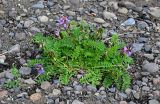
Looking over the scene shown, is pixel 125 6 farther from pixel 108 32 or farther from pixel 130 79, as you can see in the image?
pixel 130 79

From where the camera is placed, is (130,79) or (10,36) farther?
(10,36)

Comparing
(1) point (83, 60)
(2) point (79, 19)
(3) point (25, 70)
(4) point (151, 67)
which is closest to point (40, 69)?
(3) point (25, 70)

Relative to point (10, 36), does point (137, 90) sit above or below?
below

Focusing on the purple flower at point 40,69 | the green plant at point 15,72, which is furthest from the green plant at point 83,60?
the green plant at point 15,72

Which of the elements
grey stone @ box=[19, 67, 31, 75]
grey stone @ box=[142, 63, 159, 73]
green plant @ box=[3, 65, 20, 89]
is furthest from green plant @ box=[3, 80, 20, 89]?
grey stone @ box=[142, 63, 159, 73]

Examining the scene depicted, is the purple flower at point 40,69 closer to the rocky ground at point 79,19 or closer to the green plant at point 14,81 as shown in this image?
the rocky ground at point 79,19

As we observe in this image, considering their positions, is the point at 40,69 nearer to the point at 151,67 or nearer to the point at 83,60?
the point at 83,60

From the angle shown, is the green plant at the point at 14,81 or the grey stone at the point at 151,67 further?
the grey stone at the point at 151,67

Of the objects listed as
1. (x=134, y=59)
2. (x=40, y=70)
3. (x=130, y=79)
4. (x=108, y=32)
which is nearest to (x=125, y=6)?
(x=108, y=32)

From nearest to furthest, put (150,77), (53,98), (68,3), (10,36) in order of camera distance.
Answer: (53,98) < (150,77) < (10,36) < (68,3)
